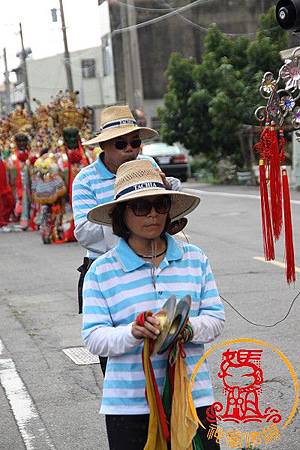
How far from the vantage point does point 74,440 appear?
591 centimetres

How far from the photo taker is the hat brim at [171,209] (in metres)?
3.83

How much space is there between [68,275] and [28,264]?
1.72 meters

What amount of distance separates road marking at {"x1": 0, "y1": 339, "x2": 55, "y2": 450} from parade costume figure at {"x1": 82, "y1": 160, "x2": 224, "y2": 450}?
86.8 inches

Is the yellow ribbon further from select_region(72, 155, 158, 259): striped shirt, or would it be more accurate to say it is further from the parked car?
the parked car

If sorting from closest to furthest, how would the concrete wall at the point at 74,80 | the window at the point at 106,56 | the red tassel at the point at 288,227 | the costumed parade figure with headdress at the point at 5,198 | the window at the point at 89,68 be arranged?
the red tassel at the point at 288,227
the costumed parade figure with headdress at the point at 5,198
the window at the point at 106,56
the concrete wall at the point at 74,80
the window at the point at 89,68

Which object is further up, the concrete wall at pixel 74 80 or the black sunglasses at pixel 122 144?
the black sunglasses at pixel 122 144

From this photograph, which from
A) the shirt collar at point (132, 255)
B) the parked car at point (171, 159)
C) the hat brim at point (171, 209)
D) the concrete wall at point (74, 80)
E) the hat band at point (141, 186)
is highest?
the hat band at point (141, 186)

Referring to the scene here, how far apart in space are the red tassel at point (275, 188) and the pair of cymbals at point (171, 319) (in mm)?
2317

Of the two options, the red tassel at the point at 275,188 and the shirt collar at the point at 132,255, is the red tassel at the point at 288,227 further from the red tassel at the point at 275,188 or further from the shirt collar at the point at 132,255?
the shirt collar at the point at 132,255

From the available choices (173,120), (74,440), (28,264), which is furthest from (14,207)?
(74,440)

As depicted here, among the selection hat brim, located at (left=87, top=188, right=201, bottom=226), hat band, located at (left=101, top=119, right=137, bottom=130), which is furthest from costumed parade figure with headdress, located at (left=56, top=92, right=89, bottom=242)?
hat brim, located at (left=87, top=188, right=201, bottom=226)

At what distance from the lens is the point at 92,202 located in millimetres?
5496

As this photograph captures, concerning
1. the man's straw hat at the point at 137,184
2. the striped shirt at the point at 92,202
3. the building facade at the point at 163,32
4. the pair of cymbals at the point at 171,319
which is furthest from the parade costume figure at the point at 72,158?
the building facade at the point at 163,32

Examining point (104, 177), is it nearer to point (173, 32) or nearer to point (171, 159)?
point (171, 159)
